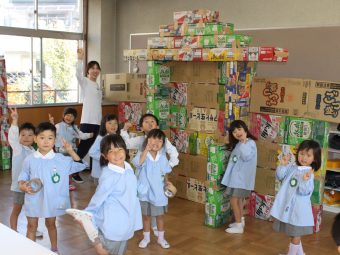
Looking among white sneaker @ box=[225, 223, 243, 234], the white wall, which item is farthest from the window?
white sneaker @ box=[225, 223, 243, 234]

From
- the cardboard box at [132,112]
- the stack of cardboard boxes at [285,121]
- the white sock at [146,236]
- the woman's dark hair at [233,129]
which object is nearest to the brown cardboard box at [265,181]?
the stack of cardboard boxes at [285,121]

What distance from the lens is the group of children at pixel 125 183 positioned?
2574mm

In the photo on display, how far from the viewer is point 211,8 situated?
6.20 meters

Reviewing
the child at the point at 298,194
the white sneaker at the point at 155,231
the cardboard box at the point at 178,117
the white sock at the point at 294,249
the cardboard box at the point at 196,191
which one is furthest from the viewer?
the cardboard box at the point at 178,117

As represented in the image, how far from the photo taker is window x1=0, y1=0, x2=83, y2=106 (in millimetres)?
6711

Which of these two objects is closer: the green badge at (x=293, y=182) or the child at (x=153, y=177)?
the green badge at (x=293, y=182)

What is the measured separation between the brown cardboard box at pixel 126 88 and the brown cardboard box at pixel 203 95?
2.73 ft

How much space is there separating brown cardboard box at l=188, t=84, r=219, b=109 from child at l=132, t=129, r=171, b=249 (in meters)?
1.21

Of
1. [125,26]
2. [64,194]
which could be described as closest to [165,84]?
[64,194]

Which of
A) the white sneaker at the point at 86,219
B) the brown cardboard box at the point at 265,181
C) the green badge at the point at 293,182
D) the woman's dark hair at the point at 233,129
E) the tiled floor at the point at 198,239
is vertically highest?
the woman's dark hair at the point at 233,129

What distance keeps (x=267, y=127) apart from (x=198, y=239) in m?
1.33

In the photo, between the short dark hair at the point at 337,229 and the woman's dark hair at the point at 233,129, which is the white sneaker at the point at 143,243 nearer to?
the woman's dark hair at the point at 233,129

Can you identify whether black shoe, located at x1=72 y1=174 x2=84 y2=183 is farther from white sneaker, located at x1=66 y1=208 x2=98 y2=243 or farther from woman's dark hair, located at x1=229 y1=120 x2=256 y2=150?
white sneaker, located at x1=66 y1=208 x2=98 y2=243

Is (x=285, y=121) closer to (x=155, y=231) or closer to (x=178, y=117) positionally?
(x=178, y=117)
